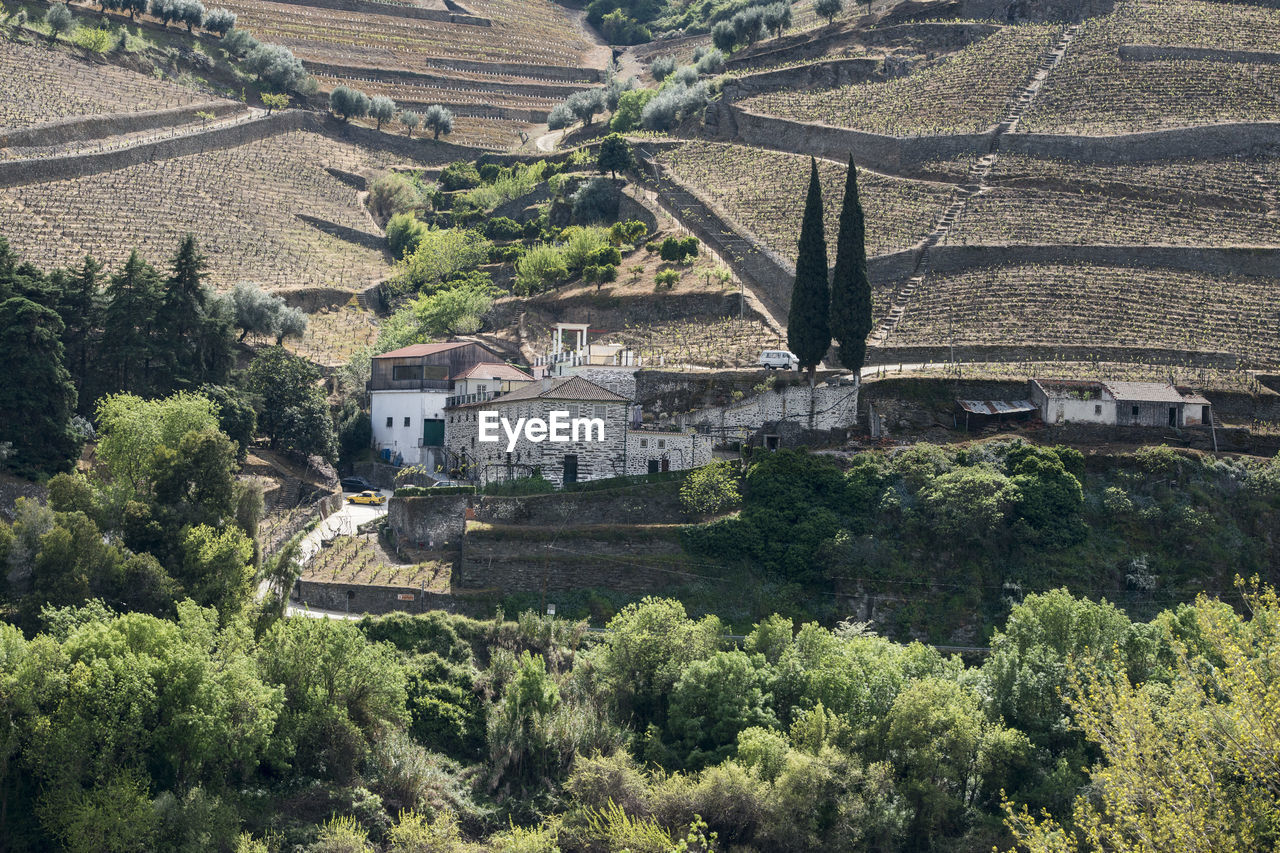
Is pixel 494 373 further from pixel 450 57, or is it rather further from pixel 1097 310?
pixel 450 57

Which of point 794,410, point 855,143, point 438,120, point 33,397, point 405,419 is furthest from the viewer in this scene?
point 438,120

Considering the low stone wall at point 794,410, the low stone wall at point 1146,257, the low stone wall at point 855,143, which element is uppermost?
the low stone wall at point 855,143

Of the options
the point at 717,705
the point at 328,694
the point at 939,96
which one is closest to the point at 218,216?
the point at 939,96

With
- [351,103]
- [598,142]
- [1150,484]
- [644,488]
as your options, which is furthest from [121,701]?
[351,103]

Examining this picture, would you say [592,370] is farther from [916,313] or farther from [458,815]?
[458,815]

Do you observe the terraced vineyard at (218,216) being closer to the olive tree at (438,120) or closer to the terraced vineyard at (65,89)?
the terraced vineyard at (65,89)

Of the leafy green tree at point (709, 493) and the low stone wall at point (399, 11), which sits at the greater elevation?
the low stone wall at point (399, 11)

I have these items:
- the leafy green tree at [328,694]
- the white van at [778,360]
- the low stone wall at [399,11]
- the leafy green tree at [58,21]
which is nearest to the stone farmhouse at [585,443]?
the white van at [778,360]
